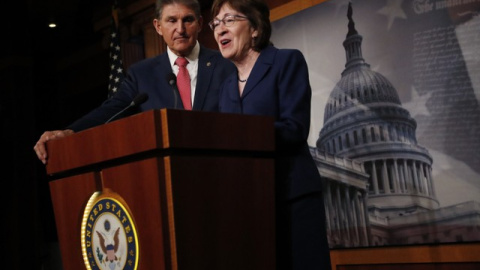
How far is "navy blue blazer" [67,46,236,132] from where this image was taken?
217 centimetres

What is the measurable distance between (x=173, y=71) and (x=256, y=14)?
0.50m

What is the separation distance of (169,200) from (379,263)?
268 cm

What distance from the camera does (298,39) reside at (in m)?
4.43

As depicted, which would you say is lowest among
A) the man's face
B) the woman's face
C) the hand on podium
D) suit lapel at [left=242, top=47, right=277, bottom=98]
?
the hand on podium

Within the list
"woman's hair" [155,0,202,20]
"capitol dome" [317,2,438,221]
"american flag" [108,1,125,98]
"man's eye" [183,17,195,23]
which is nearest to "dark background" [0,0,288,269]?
"american flag" [108,1,125,98]

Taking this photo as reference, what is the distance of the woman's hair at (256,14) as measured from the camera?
1886mm

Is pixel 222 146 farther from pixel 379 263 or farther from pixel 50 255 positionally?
pixel 50 255

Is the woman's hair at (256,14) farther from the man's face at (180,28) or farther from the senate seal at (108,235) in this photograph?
the senate seal at (108,235)

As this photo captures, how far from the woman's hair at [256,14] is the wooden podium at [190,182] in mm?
317

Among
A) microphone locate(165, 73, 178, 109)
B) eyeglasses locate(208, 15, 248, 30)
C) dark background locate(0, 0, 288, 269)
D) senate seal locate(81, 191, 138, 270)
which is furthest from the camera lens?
dark background locate(0, 0, 288, 269)

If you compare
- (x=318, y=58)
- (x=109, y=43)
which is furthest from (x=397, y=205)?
(x=109, y=43)

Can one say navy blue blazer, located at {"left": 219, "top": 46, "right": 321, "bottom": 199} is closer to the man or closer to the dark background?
the man

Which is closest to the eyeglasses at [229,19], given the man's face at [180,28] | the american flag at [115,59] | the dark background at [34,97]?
the man's face at [180,28]

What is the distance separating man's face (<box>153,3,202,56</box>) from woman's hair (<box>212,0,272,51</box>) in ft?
1.28
